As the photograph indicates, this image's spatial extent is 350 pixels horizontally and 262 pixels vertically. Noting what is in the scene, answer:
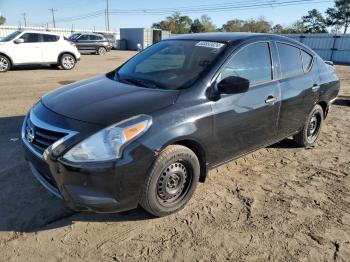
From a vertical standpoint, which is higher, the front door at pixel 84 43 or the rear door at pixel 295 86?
the rear door at pixel 295 86

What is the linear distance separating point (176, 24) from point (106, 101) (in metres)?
81.2

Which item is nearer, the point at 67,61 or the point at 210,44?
the point at 210,44

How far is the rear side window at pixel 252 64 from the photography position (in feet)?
12.4

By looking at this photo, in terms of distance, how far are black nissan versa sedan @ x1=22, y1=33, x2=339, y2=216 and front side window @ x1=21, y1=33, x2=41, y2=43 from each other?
34.6 feet

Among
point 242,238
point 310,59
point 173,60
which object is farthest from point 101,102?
point 310,59

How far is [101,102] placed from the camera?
3268 millimetres

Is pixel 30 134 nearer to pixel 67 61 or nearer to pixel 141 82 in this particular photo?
pixel 141 82

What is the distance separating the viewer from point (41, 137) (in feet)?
9.96

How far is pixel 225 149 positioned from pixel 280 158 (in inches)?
64.5

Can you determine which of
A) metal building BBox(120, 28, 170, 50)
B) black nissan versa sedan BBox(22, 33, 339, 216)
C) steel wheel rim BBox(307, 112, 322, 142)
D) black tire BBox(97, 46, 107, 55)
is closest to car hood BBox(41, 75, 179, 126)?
black nissan versa sedan BBox(22, 33, 339, 216)

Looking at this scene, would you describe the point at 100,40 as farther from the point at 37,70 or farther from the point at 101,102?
the point at 101,102

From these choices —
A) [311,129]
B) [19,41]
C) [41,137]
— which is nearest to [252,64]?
[311,129]

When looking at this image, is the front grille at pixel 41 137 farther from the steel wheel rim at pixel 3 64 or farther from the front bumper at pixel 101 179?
the steel wheel rim at pixel 3 64

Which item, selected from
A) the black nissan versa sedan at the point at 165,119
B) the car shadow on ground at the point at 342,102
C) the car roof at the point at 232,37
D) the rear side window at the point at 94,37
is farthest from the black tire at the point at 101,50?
the car roof at the point at 232,37
